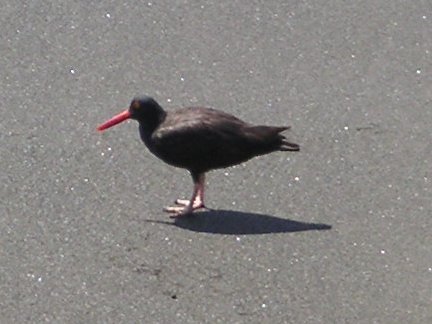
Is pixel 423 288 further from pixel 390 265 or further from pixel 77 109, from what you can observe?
pixel 77 109

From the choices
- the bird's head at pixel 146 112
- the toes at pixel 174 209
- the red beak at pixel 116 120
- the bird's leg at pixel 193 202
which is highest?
the bird's head at pixel 146 112

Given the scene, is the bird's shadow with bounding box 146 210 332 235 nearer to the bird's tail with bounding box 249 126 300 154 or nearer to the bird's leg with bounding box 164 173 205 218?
the bird's leg with bounding box 164 173 205 218

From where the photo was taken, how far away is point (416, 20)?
9086mm

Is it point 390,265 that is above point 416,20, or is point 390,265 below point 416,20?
below

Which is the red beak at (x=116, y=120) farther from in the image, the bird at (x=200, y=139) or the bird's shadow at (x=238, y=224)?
the bird's shadow at (x=238, y=224)

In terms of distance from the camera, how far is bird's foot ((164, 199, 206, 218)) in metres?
7.20

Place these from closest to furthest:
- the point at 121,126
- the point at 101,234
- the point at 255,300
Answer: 1. the point at 255,300
2. the point at 101,234
3. the point at 121,126

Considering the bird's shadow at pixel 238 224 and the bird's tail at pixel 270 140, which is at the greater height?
the bird's tail at pixel 270 140

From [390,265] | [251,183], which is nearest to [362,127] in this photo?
[251,183]

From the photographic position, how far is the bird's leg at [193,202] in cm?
720

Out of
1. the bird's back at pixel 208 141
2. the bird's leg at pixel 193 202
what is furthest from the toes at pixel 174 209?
the bird's back at pixel 208 141

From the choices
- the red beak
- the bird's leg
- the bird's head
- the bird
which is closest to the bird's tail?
the bird

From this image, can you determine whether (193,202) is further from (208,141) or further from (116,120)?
(116,120)

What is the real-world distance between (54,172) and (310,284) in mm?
1487
